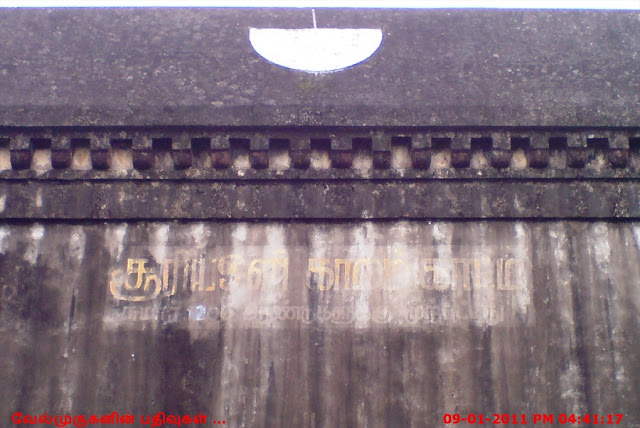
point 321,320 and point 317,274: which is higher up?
point 317,274

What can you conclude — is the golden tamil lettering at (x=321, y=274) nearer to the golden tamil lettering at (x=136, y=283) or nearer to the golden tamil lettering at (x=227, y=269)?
the golden tamil lettering at (x=227, y=269)

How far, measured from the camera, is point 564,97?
817 centimetres

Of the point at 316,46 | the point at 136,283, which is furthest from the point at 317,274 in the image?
the point at 316,46

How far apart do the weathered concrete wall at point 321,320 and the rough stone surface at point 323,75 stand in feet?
3.51

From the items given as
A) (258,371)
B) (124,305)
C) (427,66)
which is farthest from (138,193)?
(427,66)

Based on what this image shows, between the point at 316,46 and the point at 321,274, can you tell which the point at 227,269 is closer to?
the point at 321,274

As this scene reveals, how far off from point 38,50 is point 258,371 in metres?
4.13

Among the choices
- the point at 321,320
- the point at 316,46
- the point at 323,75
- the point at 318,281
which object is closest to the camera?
the point at 321,320

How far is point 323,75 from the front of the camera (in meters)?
8.31

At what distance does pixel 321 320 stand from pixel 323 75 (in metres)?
2.53
